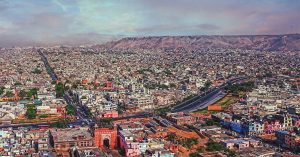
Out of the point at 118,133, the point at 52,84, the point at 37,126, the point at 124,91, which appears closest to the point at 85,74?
the point at 52,84

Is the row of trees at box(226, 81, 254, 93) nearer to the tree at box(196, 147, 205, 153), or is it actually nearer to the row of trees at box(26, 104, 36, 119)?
the row of trees at box(26, 104, 36, 119)

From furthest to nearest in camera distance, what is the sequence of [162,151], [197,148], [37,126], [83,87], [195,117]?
[83,87], [195,117], [37,126], [197,148], [162,151]

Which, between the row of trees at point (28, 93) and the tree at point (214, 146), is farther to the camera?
the row of trees at point (28, 93)

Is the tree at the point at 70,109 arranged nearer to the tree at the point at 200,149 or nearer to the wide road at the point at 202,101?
the wide road at the point at 202,101

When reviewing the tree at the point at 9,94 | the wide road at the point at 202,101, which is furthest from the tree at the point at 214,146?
the tree at the point at 9,94

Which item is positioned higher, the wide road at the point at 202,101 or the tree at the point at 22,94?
the tree at the point at 22,94

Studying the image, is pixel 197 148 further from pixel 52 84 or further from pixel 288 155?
pixel 52 84
